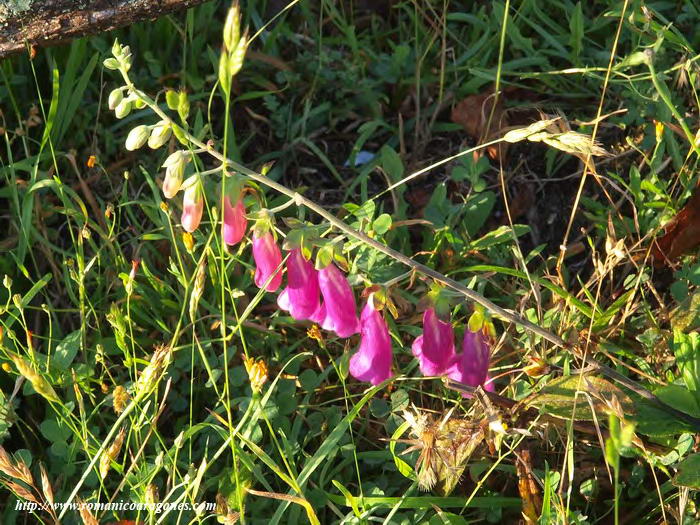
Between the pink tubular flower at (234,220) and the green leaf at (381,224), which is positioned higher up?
the pink tubular flower at (234,220)

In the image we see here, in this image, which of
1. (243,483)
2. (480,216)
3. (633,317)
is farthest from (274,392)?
(633,317)

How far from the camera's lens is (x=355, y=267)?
2102 mm

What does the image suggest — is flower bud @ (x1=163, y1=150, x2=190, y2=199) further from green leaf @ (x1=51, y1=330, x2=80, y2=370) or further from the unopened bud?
green leaf @ (x1=51, y1=330, x2=80, y2=370)

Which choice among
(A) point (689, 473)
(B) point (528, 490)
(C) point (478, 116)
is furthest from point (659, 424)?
(C) point (478, 116)

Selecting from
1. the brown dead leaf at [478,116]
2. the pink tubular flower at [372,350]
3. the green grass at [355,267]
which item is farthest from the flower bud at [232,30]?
the brown dead leaf at [478,116]

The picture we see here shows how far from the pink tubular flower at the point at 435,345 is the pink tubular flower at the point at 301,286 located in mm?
240

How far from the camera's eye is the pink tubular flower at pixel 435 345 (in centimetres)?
177

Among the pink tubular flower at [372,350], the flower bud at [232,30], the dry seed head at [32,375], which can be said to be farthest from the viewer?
the pink tubular flower at [372,350]

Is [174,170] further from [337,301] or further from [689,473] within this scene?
[689,473]

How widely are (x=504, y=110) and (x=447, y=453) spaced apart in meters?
1.21

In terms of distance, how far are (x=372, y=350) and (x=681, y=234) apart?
0.95 m

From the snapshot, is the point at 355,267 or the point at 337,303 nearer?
the point at 337,303

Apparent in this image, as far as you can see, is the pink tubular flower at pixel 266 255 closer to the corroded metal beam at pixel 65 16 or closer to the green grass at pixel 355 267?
the green grass at pixel 355 267

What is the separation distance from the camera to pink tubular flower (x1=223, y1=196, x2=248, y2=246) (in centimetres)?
170
